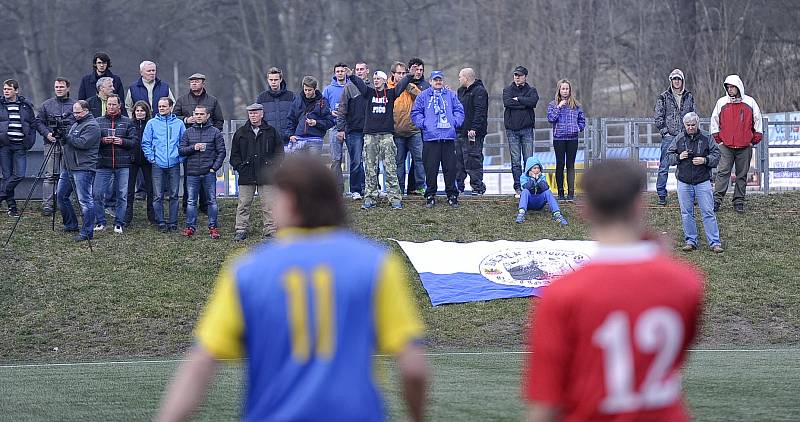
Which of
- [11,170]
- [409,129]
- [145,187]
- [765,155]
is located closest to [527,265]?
[409,129]

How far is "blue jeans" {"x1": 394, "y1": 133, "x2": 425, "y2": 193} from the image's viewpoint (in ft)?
66.5

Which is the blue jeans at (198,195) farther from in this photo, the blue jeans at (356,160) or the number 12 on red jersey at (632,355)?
the number 12 on red jersey at (632,355)

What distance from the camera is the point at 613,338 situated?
12.0 feet

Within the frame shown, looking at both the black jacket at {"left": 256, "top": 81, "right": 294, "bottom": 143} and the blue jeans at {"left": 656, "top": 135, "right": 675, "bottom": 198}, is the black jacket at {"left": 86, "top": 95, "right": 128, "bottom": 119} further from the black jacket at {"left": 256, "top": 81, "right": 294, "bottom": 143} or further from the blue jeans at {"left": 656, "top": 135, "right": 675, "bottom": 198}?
the blue jeans at {"left": 656, "top": 135, "right": 675, "bottom": 198}

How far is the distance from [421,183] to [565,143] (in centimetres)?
265

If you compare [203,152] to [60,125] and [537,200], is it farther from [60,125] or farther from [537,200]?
[537,200]

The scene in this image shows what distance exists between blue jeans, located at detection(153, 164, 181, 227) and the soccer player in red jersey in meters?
15.1

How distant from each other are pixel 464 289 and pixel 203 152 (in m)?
4.35

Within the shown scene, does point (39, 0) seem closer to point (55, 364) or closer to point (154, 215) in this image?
point (154, 215)

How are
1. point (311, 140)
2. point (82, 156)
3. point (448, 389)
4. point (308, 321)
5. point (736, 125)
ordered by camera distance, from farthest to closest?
point (736, 125) < point (311, 140) < point (82, 156) < point (448, 389) < point (308, 321)

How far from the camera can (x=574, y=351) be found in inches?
146

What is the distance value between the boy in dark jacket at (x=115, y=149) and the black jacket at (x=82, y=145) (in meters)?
0.37

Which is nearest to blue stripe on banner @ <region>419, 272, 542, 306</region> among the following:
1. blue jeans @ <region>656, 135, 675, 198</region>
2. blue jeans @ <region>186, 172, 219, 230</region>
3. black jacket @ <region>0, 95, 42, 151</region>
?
blue jeans @ <region>186, 172, 219, 230</region>

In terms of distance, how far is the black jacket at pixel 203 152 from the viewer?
17969 millimetres
